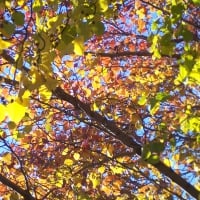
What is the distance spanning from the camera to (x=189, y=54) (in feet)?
9.21

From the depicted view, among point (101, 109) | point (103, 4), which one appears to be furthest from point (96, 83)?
point (103, 4)

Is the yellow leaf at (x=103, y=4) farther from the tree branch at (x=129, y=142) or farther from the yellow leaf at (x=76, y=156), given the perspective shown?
the yellow leaf at (x=76, y=156)

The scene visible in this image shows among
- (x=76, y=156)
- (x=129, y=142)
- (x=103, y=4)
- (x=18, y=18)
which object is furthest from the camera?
(x=76, y=156)

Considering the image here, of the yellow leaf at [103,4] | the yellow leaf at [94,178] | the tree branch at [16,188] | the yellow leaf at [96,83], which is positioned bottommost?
the tree branch at [16,188]

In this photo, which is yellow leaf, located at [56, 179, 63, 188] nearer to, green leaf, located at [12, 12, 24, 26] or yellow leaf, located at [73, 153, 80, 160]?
yellow leaf, located at [73, 153, 80, 160]

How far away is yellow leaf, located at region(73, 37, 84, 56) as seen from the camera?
2.34 metres

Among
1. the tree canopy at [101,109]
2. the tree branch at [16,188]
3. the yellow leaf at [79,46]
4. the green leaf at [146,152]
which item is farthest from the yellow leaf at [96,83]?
the yellow leaf at [79,46]

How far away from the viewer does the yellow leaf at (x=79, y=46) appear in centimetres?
234

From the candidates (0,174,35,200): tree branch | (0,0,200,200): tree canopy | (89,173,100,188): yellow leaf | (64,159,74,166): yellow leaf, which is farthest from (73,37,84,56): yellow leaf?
(89,173,100,188): yellow leaf

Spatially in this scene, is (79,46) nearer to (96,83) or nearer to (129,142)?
(129,142)

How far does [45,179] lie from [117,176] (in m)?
1.01

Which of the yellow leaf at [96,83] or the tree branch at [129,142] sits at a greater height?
the yellow leaf at [96,83]

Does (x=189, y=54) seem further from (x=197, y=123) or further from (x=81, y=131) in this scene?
(x=81, y=131)

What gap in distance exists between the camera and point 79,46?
2.36 m
